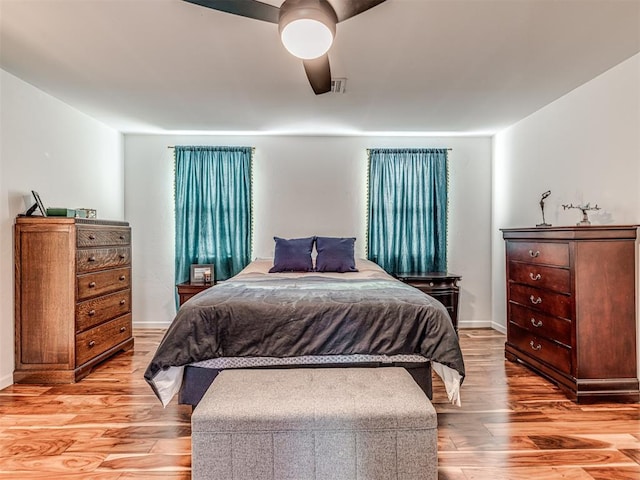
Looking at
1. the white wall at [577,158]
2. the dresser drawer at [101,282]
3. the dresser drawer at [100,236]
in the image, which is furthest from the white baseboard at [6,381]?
the white wall at [577,158]

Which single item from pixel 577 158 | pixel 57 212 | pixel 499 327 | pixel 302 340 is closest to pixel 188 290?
pixel 57 212

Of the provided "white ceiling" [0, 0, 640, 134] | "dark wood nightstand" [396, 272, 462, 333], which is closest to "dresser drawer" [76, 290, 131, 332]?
"white ceiling" [0, 0, 640, 134]

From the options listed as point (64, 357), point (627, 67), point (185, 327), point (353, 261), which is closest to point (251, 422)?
point (185, 327)

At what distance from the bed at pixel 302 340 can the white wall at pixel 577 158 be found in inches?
70.5

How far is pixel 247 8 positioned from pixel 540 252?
108 inches

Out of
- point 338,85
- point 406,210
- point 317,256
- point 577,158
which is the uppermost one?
point 338,85

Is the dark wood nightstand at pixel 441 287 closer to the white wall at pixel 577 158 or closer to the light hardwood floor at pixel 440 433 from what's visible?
the white wall at pixel 577 158

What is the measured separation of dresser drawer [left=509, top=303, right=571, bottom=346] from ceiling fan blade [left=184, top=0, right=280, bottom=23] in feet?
9.06

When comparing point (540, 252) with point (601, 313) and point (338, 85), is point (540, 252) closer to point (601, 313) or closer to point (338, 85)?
point (601, 313)

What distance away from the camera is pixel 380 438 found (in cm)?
149

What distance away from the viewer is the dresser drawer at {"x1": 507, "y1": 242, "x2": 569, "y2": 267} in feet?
8.70

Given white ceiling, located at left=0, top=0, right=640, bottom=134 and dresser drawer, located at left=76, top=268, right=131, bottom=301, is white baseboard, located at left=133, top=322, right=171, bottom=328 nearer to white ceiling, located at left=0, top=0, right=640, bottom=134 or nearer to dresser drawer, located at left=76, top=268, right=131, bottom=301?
dresser drawer, located at left=76, top=268, right=131, bottom=301

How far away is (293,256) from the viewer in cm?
383

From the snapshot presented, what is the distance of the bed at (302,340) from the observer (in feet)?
7.04
